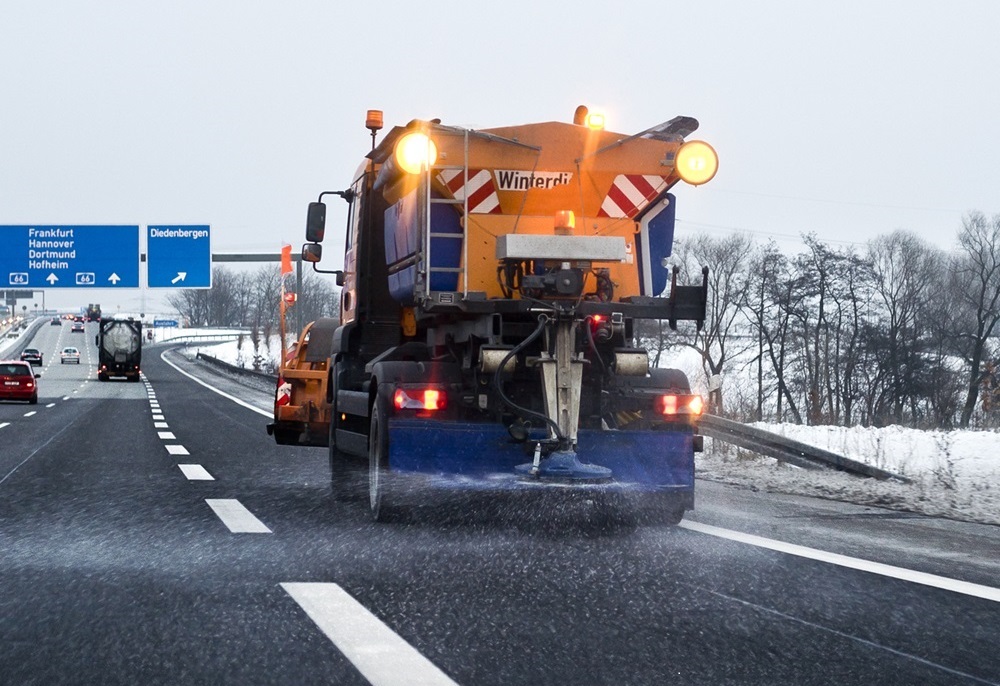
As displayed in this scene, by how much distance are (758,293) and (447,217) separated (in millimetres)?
57729

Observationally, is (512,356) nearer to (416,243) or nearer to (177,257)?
(416,243)

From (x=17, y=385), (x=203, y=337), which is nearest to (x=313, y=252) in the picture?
(x=17, y=385)

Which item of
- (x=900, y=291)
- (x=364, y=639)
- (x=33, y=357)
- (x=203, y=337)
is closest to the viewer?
(x=364, y=639)

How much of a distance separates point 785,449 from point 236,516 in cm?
524

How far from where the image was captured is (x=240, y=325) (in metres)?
143

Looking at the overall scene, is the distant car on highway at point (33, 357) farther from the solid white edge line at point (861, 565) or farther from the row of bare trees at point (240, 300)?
the solid white edge line at point (861, 565)

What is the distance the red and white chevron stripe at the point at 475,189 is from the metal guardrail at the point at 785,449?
4201mm

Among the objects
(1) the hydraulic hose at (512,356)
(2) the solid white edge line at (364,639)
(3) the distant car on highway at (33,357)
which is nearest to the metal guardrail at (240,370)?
(3) the distant car on highway at (33,357)

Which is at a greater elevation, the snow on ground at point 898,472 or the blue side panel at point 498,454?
the blue side panel at point 498,454

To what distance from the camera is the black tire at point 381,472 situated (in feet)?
25.8

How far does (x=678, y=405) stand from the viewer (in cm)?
804

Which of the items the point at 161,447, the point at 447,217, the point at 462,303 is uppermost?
the point at 447,217

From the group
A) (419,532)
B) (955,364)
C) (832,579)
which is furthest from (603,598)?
(955,364)

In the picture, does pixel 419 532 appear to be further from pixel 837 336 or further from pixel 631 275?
pixel 837 336
